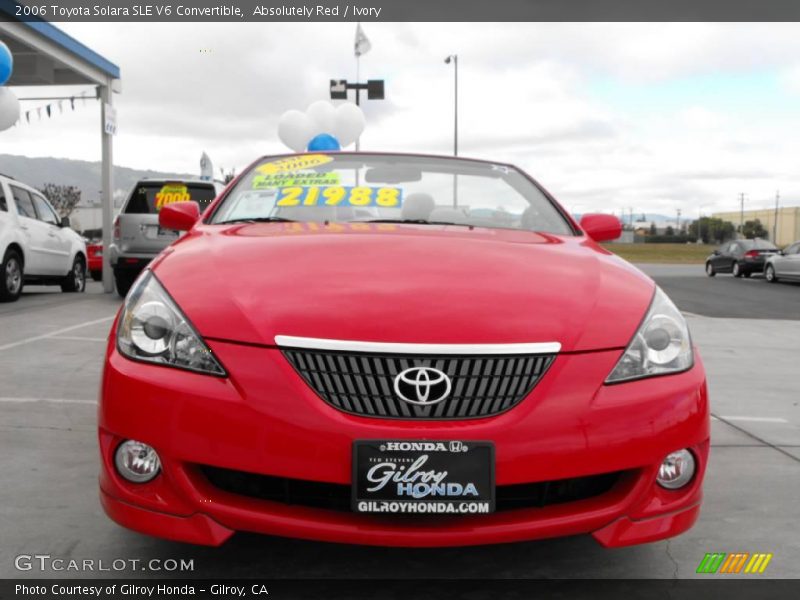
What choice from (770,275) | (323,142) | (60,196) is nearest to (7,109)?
(323,142)

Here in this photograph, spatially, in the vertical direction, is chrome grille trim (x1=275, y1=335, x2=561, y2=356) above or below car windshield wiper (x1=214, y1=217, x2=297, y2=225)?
below

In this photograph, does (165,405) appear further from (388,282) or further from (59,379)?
(59,379)

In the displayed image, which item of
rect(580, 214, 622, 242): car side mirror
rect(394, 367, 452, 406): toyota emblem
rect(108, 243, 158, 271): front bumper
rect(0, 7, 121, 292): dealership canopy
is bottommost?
rect(108, 243, 158, 271): front bumper

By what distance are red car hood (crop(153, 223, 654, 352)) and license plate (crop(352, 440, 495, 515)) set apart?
0.89ft

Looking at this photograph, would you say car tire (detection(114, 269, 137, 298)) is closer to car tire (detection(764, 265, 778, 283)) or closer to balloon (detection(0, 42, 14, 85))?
balloon (detection(0, 42, 14, 85))

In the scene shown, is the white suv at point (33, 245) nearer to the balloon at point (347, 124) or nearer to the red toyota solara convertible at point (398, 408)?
the balloon at point (347, 124)

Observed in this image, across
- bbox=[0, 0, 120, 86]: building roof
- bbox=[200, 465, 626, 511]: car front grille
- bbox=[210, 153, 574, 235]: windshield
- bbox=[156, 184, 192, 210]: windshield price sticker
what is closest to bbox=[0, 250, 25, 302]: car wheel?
bbox=[156, 184, 192, 210]: windshield price sticker

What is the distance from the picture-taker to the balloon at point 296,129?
15.8 m

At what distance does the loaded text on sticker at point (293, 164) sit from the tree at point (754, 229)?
424 feet

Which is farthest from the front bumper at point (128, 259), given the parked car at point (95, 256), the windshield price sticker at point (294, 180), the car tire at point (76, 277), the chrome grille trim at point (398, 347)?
the chrome grille trim at point (398, 347)

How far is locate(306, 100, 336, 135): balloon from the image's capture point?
1595 cm

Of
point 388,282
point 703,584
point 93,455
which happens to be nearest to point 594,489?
point 703,584

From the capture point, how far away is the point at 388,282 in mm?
2404

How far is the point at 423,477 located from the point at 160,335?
2.67ft
